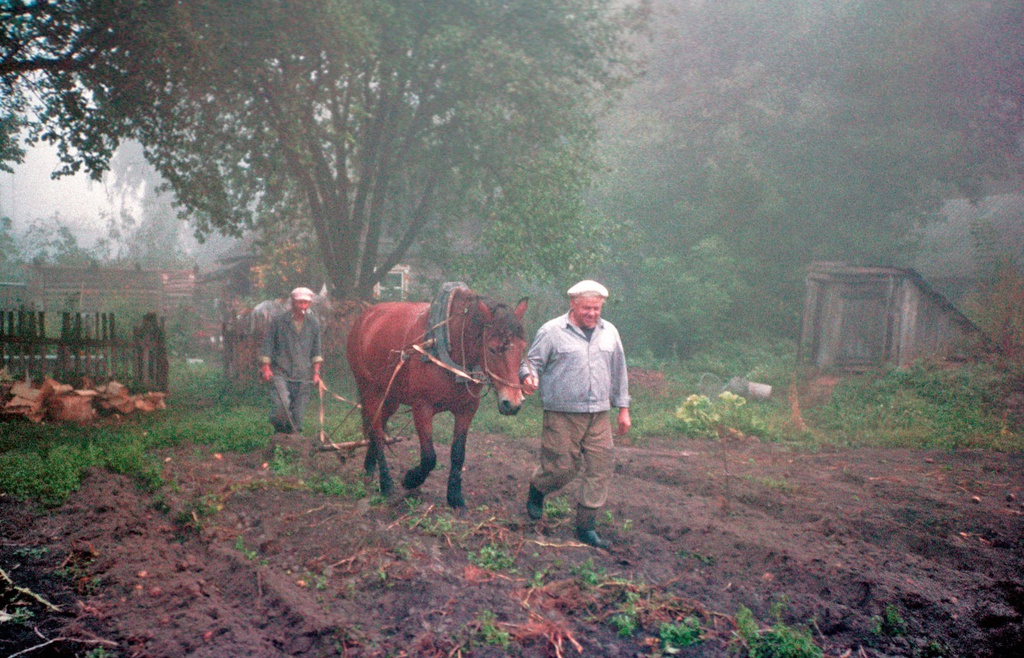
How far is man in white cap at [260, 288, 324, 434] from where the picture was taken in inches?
302

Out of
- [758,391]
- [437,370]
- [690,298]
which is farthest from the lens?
[690,298]

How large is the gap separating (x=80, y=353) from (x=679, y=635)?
10878 mm

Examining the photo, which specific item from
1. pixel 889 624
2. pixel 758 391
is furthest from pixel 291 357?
pixel 758 391

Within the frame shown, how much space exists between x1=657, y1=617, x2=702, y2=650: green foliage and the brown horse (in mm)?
1942

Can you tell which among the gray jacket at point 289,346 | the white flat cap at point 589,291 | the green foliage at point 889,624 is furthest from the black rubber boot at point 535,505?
the gray jacket at point 289,346

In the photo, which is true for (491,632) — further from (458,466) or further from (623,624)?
(458,466)

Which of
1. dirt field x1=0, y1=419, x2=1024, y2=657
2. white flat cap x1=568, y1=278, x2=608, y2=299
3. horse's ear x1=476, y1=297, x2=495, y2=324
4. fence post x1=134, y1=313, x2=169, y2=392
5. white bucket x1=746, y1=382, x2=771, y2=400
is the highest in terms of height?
white flat cap x1=568, y1=278, x2=608, y2=299

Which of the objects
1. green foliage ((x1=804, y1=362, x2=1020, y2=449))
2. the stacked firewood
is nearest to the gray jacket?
the stacked firewood

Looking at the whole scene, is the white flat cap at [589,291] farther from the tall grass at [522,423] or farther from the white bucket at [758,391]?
the white bucket at [758,391]

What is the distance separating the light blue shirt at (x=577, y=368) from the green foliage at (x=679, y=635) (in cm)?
180

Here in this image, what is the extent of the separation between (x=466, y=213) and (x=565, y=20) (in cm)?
476

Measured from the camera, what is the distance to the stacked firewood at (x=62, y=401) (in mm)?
9664

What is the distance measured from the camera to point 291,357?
306 inches

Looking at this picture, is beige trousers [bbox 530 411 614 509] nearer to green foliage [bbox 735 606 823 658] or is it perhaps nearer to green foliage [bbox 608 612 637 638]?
green foliage [bbox 608 612 637 638]
